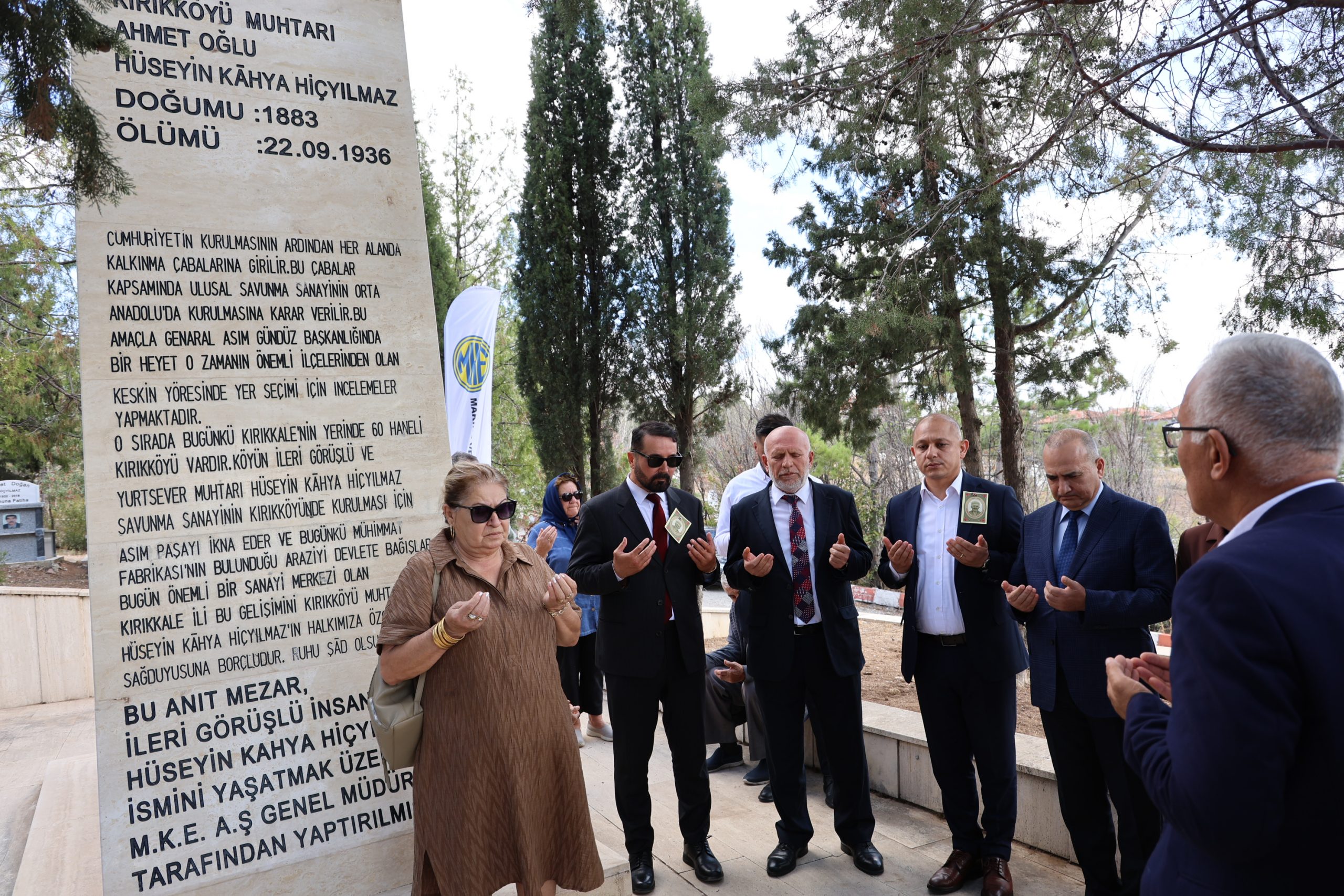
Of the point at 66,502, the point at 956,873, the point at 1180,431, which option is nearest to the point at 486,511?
the point at 1180,431

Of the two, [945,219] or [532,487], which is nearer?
[945,219]

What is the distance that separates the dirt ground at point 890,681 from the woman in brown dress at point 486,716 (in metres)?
2.85

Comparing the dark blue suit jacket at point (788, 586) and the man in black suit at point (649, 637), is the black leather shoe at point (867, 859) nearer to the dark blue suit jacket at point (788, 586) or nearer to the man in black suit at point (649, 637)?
the man in black suit at point (649, 637)

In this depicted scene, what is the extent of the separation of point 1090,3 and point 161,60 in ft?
15.5

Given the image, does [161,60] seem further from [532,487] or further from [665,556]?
[532,487]

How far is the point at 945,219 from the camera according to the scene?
585cm

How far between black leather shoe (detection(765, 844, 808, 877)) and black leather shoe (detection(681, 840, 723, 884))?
0.76 feet

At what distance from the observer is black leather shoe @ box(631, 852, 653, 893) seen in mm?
3873

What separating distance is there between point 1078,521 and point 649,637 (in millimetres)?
1957

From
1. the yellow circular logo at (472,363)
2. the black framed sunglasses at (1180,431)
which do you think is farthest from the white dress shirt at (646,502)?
the yellow circular logo at (472,363)

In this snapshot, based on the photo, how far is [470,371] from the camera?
276 inches

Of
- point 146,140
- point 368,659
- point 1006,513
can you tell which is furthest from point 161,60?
point 1006,513

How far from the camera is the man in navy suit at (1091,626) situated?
11.1ft

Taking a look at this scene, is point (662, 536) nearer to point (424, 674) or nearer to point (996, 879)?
point (424, 674)
